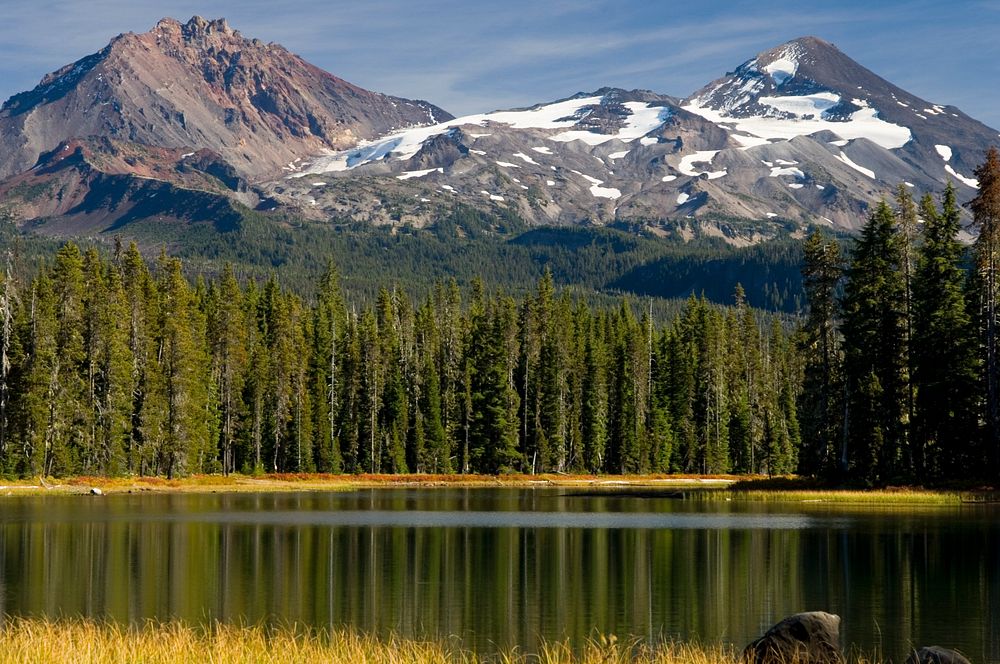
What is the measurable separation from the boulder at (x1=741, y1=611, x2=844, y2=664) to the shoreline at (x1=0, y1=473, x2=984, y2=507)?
47849 millimetres

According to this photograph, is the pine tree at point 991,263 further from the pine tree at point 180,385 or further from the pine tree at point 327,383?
the pine tree at point 327,383

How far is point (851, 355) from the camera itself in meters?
79.2

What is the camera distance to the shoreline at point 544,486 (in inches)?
2862

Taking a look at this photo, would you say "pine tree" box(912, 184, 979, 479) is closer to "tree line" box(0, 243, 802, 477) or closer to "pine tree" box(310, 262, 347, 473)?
"tree line" box(0, 243, 802, 477)

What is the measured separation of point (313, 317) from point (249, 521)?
242ft

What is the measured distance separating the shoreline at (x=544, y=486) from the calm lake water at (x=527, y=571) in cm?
342

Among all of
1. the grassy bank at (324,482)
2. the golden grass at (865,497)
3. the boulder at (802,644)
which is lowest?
the grassy bank at (324,482)

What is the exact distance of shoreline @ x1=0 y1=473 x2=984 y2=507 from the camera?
72.7m

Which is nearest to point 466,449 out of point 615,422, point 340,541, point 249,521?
point 615,422

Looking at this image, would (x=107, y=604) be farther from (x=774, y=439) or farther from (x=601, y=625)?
(x=774, y=439)

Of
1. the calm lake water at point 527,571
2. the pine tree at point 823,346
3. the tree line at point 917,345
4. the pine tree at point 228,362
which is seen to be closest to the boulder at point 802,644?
the calm lake water at point 527,571

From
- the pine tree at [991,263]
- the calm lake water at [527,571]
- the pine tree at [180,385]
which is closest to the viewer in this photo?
the calm lake water at [527,571]

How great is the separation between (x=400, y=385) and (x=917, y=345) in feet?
210

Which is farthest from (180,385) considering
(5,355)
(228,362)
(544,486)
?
(544,486)
